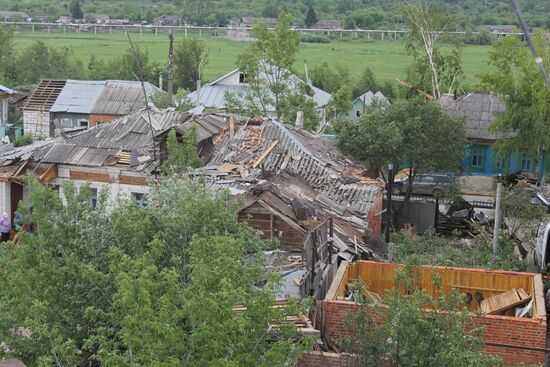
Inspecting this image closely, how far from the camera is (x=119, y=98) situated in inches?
1695

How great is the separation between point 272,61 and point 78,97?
10.8 meters

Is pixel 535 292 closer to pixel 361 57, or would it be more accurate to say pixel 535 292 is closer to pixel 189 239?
pixel 189 239

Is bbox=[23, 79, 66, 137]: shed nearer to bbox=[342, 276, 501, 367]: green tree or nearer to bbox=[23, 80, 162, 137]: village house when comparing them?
bbox=[23, 80, 162, 137]: village house

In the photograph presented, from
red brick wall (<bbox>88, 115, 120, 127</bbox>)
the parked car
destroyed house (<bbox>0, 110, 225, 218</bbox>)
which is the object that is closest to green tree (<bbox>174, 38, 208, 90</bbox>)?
red brick wall (<bbox>88, 115, 120, 127</bbox>)

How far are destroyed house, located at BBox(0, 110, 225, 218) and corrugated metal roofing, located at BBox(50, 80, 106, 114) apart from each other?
58.2ft

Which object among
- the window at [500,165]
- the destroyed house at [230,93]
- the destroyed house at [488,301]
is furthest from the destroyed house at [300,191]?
the destroyed house at [230,93]

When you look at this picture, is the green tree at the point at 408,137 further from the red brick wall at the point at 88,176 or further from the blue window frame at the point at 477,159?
the blue window frame at the point at 477,159

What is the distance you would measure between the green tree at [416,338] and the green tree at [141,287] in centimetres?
130

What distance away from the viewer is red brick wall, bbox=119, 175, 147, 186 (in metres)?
22.7

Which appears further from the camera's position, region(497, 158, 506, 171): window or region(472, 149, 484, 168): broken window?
region(472, 149, 484, 168): broken window

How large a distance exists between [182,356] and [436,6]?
38241 millimetres

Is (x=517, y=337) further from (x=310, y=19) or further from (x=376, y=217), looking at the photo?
(x=310, y=19)

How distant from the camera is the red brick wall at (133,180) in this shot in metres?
22.7

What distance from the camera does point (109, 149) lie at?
931 inches
